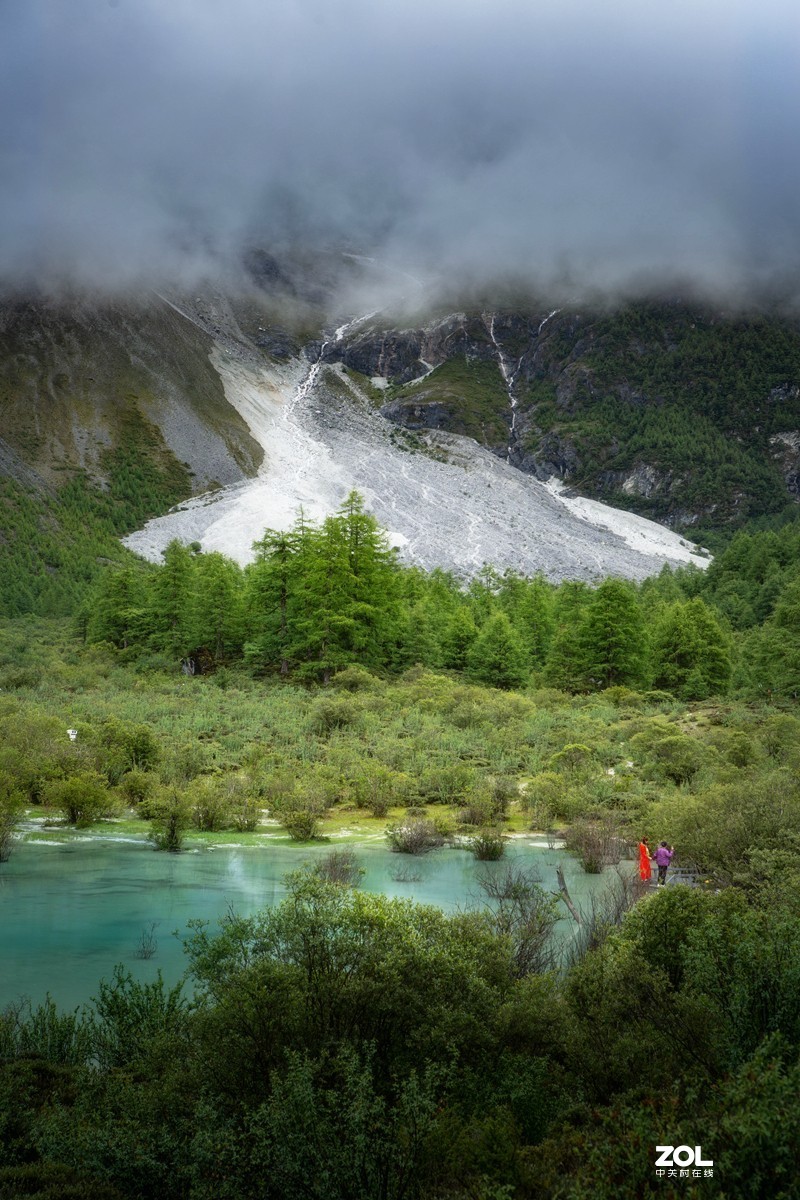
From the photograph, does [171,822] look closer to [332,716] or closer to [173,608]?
[332,716]

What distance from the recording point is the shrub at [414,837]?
2075cm

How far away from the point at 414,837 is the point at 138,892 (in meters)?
6.89

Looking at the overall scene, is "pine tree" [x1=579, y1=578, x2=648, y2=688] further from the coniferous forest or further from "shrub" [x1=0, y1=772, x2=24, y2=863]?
"shrub" [x1=0, y1=772, x2=24, y2=863]

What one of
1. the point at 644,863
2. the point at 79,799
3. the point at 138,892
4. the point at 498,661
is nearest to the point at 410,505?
the point at 498,661

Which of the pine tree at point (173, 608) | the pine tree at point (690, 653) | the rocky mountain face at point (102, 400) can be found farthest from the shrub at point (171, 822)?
the rocky mountain face at point (102, 400)

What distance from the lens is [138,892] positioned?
16.7 metres

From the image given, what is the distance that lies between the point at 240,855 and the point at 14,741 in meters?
8.57

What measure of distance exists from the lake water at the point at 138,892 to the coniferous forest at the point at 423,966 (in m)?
0.58

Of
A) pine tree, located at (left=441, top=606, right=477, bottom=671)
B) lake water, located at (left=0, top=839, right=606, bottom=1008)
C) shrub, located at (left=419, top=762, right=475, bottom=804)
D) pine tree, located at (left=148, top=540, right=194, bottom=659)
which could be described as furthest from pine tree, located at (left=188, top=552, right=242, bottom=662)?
lake water, located at (left=0, top=839, right=606, bottom=1008)

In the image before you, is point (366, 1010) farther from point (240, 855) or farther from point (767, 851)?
point (240, 855)

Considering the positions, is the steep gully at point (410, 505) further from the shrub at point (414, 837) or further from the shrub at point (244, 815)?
the shrub at point (414, 837)

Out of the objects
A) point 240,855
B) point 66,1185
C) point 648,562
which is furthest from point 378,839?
point 648,562

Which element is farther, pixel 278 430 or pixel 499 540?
pixel 278 430

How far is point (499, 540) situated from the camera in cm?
13050
